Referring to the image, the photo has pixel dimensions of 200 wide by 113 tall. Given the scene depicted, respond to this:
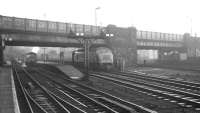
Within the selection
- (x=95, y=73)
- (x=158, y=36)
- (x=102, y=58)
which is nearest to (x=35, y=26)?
(x=102, y=58)

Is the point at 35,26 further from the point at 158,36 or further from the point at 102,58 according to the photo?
the point at 158,36

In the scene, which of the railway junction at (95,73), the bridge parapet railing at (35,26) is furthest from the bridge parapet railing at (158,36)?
the bridge parapet railing at (35,26)

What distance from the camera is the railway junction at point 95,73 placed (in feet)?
46.9

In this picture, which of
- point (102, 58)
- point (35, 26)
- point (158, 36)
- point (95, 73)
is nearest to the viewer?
point (95, 73)

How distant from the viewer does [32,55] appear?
67.6 meters

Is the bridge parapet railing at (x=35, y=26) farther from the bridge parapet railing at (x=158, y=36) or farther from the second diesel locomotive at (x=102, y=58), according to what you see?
the bridge parapet railing at (x=158, y=36)

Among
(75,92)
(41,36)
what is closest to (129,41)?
(41,36)

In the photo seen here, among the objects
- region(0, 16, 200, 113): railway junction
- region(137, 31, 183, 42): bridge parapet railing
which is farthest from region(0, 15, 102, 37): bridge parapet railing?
region(137, 31, 183, 42): bridge parapet railing

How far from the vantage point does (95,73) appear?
35.7 metres

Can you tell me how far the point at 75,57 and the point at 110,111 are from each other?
33.7m

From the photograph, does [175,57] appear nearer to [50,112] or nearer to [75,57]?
[75,57]

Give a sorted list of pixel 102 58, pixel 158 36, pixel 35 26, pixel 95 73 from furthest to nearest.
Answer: pixel 158 36 → pixel 35 26 → pixel 102 58 → pixel 95 73

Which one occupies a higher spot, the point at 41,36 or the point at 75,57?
the point at 41,36

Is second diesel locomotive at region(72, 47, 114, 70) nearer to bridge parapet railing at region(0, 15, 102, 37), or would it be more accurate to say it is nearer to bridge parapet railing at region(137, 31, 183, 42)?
bridge parapet railing at region(0, 15, 102, 37)
